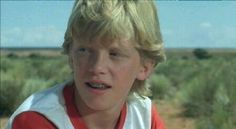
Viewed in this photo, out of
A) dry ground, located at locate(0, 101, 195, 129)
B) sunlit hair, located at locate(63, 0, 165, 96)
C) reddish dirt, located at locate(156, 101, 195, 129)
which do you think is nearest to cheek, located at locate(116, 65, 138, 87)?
sunlit hair, located at locate(63, 0, 165, 96)

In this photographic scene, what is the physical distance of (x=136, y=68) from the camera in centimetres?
327

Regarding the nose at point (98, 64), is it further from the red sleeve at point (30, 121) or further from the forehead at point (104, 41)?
the red sleeve at point (30, 121)

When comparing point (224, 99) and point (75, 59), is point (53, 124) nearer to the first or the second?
point (75, 59)

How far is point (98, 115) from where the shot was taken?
3283 mm

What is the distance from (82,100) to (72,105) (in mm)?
61

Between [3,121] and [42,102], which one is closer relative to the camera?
[42,102]

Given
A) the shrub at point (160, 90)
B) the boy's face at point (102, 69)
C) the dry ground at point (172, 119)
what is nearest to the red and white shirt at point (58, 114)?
the boy's face at point (102, 69)

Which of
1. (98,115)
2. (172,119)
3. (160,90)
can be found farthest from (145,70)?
(160,90)

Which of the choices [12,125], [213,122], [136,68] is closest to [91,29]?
[136,68]

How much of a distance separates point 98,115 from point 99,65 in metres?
0.45

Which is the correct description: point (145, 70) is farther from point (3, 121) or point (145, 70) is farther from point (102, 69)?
point (3, 121)

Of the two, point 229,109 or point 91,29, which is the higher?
point 91,29

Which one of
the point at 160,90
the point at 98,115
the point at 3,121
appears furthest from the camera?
the point at 160,90

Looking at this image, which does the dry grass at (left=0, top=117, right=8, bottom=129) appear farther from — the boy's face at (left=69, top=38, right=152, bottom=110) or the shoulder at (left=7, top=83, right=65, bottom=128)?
the boy's face at (left=69, top=38, right=152, bottom=110)
